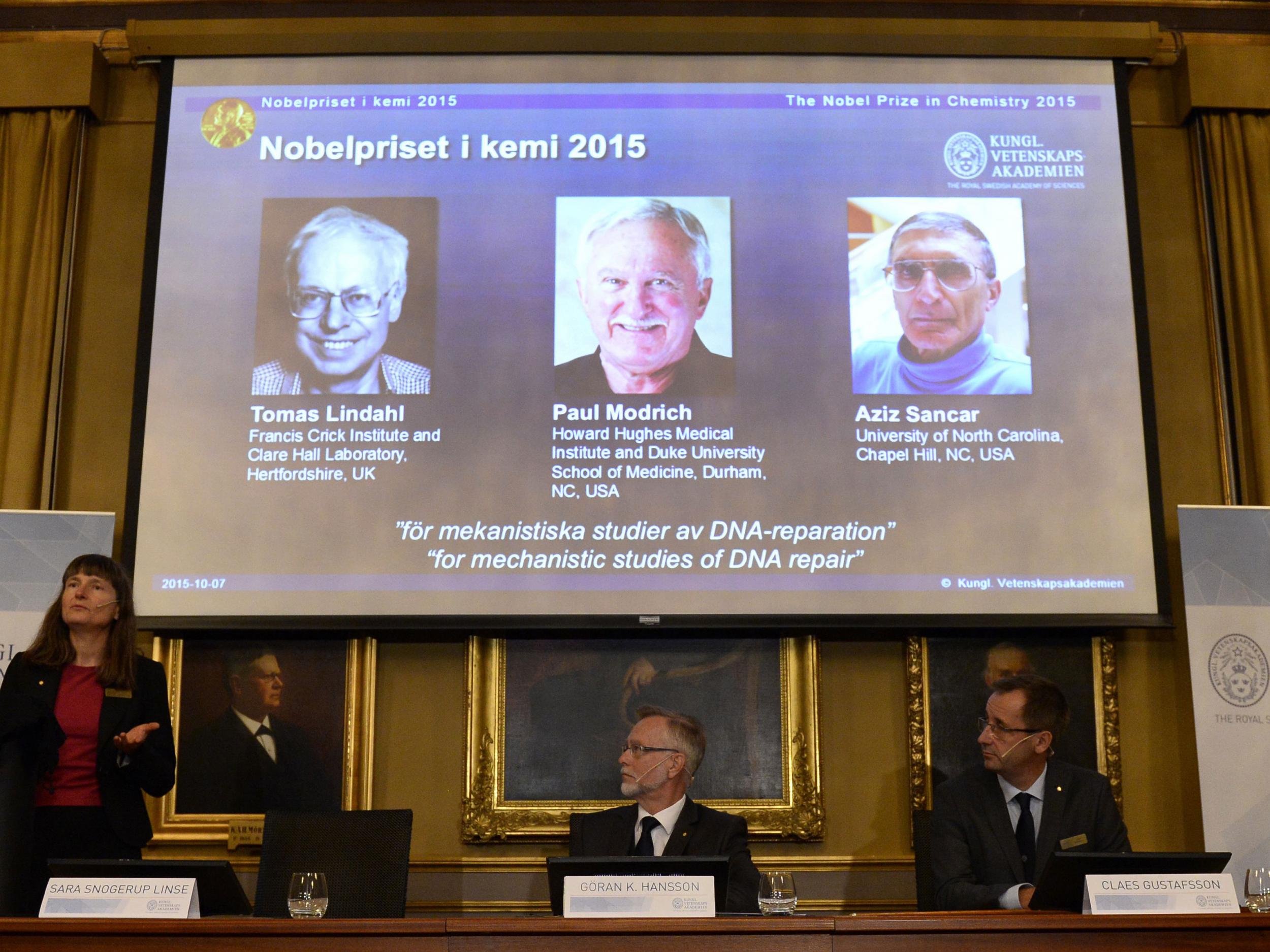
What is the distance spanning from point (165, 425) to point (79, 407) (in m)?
0.55

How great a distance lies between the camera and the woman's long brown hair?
10.9 feet

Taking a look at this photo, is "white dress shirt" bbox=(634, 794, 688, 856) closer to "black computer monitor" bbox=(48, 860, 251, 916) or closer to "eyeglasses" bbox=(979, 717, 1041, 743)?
"eyeglasses" bbox=(979, 717, 1041, 743)

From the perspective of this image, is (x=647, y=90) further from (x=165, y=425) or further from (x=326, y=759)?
(x=326, y=759)

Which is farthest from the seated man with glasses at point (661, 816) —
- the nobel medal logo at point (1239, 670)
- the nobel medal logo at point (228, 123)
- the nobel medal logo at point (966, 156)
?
the nobel medal logo at point (228, 123)

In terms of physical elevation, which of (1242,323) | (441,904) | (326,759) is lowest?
(441,904)

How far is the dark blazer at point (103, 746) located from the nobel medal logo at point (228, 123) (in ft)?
7.05

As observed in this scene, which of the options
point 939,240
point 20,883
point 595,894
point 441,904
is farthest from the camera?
point 939,240

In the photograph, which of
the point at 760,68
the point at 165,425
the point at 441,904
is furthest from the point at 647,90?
the point at 441,904

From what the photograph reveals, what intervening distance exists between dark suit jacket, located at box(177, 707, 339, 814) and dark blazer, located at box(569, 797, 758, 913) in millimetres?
1106

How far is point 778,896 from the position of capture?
99.3 inches

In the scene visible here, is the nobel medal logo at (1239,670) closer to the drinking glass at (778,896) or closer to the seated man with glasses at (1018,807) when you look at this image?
the seated man with glasses at (1018,807)

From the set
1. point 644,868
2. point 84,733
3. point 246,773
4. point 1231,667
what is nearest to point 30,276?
point 246,773

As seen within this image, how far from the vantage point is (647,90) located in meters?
4.67

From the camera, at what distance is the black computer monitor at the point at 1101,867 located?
245 centimetres
